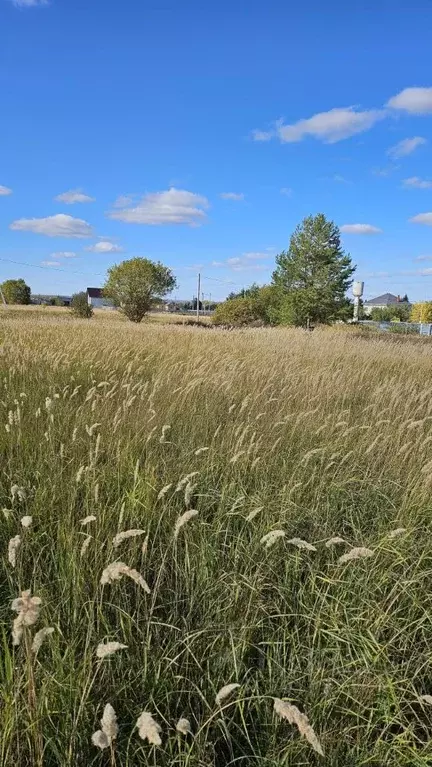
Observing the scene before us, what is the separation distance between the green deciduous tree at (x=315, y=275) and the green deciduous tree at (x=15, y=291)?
3400 cm

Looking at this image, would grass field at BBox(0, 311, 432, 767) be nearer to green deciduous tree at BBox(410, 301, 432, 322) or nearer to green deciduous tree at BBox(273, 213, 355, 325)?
green deciduous tree at BBox(273, 213, 355, 325)

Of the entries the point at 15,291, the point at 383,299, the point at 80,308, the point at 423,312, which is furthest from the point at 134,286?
the point at 383,299

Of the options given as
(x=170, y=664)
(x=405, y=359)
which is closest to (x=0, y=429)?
(x=170, y=664)

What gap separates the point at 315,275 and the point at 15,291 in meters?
36.4

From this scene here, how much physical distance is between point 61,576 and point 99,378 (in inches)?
118

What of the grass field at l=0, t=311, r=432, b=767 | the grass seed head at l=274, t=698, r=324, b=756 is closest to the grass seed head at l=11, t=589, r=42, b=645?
the grass field at l=0, t=311, r=432, b=767

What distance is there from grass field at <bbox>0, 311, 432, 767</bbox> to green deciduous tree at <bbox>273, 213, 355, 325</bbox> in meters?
32.0

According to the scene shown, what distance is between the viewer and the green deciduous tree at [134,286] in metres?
38.9

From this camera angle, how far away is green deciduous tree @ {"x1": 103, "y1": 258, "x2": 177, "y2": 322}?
3888 centimetres

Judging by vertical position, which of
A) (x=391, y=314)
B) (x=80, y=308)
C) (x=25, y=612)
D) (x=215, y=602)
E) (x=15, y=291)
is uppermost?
(x=15, y=291)

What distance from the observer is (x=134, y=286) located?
38.7 m

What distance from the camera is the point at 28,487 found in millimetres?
2225

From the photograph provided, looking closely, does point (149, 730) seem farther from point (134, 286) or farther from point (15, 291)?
point (15, 291)

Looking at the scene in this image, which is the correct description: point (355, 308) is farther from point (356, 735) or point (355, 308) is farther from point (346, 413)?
point (356, 735)
